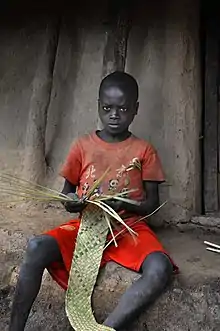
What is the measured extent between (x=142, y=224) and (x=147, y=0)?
125 centimetres

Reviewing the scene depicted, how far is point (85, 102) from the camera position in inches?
136

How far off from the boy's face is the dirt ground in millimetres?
602

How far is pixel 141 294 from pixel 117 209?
39cm

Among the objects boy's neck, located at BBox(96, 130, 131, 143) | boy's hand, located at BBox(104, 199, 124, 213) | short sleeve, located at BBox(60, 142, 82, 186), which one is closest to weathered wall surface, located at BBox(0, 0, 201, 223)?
boy's neck, located at BBox(96, 130, 131, 143)

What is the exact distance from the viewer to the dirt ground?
245 centimetres

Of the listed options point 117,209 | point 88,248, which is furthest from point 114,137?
point 88,248

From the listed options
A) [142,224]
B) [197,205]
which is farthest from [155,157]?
[197,205]

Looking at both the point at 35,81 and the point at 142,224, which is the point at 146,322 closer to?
the point at 142,224

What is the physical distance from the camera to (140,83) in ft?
10.9

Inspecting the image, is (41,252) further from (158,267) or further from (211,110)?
(211,110)

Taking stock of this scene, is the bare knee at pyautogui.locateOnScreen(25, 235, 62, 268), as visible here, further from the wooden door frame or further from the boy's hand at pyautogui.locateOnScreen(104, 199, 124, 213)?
the wooden door frame

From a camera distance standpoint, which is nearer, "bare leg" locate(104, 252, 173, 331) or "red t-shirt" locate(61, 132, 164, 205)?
"bare leg" locate(104, 252, 173, 331)

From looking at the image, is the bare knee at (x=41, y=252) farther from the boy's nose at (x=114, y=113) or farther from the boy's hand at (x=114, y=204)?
the boy's nose at (x=114, y=113)

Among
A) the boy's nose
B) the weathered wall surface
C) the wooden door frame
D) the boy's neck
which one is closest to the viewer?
the boy's nose
